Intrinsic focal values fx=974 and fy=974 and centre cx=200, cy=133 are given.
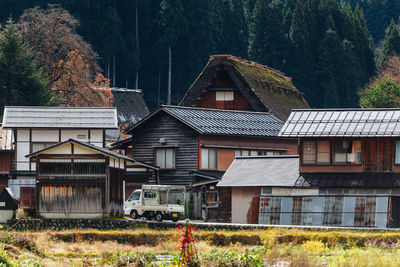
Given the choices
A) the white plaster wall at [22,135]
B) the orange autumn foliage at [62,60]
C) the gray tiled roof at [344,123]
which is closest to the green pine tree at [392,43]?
the orange autumn foliage at [62,60]

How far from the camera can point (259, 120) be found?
2221 inches

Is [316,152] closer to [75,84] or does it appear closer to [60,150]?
[60,150]

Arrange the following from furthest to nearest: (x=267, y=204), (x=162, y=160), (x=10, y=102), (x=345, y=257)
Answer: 1. (x=10, y=102)
2. (x=162, y=160)
3. (x=267, y=204)
4. (x=345, y=257)

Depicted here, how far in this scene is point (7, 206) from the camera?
141ft

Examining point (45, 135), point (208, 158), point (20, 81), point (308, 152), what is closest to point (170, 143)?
point (208, 158)

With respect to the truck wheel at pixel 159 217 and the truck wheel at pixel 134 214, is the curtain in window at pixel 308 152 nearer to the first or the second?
the truck wheel at pixel 159 217

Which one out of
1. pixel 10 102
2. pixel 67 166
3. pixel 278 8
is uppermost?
pixel 278 8

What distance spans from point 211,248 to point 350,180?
12.1 metres

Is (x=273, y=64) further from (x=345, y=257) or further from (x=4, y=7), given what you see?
(x=345, y=257)

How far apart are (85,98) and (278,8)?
4395 cm

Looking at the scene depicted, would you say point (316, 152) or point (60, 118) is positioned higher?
point (60, 118)

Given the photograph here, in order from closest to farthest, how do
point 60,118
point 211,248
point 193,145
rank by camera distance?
point 211,248
point 193,145
point 60,118

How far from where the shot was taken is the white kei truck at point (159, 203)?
44.8m

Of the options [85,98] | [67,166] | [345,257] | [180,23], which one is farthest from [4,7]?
[345,257]
